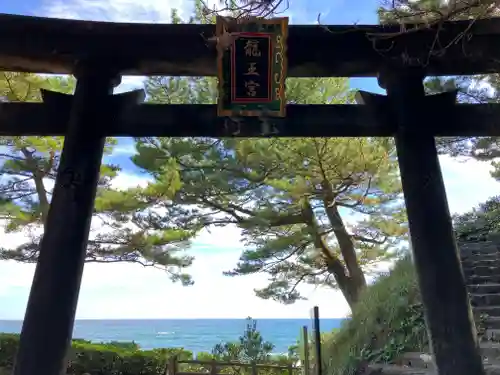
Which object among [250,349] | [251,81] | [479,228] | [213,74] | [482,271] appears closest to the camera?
[251,81]

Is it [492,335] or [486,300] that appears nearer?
[492,335]

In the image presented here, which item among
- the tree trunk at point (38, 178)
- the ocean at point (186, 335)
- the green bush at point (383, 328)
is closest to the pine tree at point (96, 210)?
the tree trunk at point (38, 178)

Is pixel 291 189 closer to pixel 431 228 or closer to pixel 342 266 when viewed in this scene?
pixel 342 266

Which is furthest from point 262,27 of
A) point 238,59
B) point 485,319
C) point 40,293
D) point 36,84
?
point 36,84

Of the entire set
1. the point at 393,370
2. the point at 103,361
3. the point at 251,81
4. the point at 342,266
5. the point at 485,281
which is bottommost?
the point at 393,370

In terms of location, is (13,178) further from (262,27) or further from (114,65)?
(262,27)

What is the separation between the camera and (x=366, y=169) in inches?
340

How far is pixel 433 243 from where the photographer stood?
10.3 feet

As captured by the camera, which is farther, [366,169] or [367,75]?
[366,169]

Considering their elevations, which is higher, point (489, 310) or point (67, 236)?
point (67, 236)

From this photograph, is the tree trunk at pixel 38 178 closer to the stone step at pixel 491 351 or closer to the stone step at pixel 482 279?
the stone step at pixel 482 279

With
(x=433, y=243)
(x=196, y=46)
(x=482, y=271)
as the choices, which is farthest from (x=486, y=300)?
(x=196, y=46)

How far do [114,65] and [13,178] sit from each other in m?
7.74

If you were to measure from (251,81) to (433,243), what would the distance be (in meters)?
1.77
